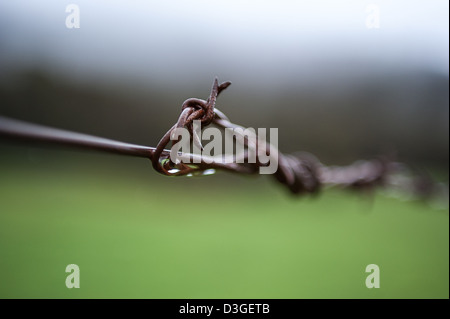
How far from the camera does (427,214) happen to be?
4512 mm

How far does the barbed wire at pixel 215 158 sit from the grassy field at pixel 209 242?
15 cm

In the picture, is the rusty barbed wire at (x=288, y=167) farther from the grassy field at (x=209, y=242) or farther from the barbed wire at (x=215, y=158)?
the grassy field at (x=209, y=242)

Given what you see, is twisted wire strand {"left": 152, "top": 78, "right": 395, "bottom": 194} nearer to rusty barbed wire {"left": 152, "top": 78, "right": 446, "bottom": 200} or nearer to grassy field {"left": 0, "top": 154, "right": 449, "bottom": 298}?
rusty barbed wire {"left": 152, "top": 78, "right": 446, "bottom": 200}

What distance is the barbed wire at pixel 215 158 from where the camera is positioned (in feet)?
1.37

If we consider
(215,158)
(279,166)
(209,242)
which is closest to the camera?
(215,158)

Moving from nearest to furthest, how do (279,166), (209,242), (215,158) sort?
(215,158) < (279,166) < (209,242)

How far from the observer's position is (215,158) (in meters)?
0.58

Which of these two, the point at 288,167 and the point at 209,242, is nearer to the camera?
the point at 288,167

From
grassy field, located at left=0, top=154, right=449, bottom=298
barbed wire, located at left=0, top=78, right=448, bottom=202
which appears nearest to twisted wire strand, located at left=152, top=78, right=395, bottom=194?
barbed wire, located at left=0, top=78, right=448, bottom=202

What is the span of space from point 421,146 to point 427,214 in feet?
12.6

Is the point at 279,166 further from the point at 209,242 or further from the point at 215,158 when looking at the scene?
the point at 209,242

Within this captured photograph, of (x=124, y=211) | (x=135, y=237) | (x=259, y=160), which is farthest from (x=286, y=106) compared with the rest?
(x=259, y=160)

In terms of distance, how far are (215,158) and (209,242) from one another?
3039 millimetres

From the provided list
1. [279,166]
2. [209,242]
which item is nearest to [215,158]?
[279,166]
